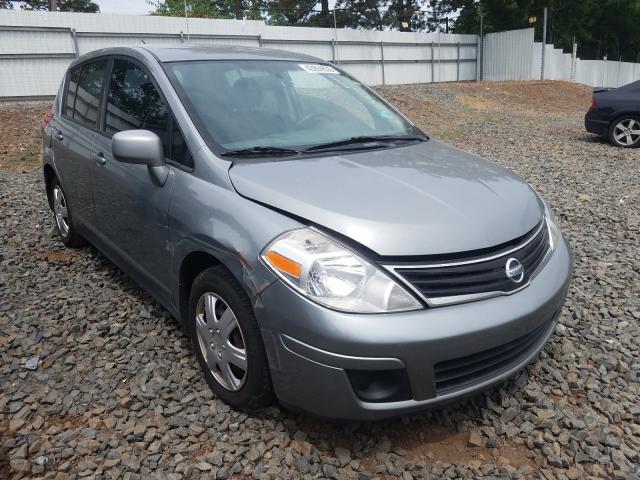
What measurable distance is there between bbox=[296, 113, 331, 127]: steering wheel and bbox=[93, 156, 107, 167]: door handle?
1.35 m

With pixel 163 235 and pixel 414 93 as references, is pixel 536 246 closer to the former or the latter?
pixel 163 235

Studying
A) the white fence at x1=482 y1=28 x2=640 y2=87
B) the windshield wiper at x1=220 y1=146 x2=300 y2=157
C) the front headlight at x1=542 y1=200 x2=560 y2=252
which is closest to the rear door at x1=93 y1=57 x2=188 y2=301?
the windshield wiper at x1=220 y1=146 x2=300 y2=157

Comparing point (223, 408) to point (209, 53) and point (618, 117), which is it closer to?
point (209, 53)

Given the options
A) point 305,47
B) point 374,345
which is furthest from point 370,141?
point 305,47

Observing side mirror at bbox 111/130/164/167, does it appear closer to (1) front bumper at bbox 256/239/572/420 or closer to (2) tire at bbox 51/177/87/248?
(1) front bumper at bbox 256/239/572/420

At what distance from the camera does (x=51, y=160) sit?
15.1 feet

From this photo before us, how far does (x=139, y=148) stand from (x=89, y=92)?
5.49ft

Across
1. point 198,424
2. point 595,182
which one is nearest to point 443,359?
point 198,424

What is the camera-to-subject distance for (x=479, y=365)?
216 cm

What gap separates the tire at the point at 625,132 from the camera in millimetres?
10070

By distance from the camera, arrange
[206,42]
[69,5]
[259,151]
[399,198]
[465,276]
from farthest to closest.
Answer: [69,5] < [206,42] < [259,151] < [399,198] < [465,276]

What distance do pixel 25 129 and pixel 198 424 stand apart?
1036 cm

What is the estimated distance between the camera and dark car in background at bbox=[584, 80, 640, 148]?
10.1 metres

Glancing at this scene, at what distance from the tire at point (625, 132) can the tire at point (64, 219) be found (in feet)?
32.4
